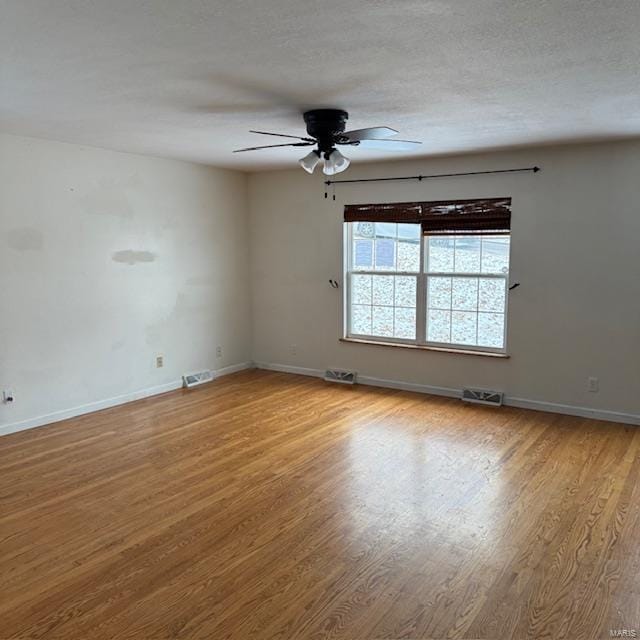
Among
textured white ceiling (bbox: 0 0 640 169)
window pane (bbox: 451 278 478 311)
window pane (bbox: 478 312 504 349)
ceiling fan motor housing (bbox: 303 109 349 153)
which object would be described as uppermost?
textured white ceiling (bbox: 0 0 640 169)

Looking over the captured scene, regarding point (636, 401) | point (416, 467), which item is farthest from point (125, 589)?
point (636, 401)

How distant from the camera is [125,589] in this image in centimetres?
256

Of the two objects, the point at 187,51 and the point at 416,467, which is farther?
the point at 416,467

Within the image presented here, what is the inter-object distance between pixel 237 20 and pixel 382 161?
150 inches

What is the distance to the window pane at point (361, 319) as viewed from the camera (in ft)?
20.9

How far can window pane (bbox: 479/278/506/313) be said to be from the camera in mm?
5516

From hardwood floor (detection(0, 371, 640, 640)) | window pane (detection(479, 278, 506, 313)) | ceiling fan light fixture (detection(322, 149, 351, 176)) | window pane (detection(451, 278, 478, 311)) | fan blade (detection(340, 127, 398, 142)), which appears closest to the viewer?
hardwood floor (detection(0, 371, 640, 640))

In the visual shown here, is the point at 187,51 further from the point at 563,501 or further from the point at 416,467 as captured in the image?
the point at 563,501

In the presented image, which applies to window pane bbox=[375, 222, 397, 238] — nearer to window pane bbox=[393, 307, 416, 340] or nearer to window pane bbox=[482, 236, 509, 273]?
window pane bbox=[393, 307, 416, 340]

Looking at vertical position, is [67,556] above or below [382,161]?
below

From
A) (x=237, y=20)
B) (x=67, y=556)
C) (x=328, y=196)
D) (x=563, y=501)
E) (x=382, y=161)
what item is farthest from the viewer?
(x=328, y=196)

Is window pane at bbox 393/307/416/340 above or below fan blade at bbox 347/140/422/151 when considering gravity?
below

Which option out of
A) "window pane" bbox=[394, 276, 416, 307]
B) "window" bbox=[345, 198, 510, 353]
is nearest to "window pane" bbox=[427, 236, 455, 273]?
"window" bbox=[345, 198, 510, 353]

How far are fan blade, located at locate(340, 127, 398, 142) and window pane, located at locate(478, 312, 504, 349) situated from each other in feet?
8.54
